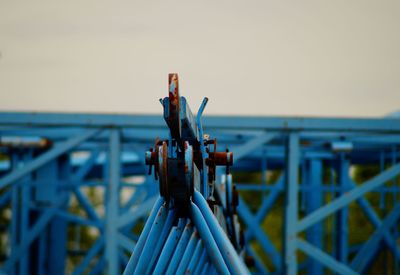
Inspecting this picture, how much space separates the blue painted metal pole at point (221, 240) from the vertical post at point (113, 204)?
5572mm

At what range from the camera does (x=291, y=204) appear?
10188 millimetres

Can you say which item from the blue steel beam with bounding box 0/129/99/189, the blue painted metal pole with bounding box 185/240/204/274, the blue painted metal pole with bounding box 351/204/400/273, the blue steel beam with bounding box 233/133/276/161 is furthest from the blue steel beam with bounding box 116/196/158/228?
the blue painted metal pole with bounding box 351/204/400/273

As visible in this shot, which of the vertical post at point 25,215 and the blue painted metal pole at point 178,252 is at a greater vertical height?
the blue painted metal pole at point 178,252

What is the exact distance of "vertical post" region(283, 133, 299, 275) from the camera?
998 centimetres

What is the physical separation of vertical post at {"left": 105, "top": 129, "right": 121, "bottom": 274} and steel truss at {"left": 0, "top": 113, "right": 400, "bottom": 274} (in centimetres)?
1

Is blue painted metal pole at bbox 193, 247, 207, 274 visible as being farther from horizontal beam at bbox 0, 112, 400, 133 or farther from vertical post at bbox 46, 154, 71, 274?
vertical post at bbox 46, 154, 71, 274

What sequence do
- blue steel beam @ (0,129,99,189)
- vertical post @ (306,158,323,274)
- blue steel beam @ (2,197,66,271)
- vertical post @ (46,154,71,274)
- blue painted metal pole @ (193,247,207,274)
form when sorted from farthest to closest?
1. vertical post @ (306,158,323,274)
2. vertical post @ (46,154,71,274)
3. blue steel beam @ (2,197,66,271)
4. blue steel beam @ (0,129,99,189)
5. blue painted metal pole @ (193,247,207,274)

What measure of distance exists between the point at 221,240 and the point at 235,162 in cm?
935

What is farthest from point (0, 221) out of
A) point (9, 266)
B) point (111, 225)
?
point (111, 225)

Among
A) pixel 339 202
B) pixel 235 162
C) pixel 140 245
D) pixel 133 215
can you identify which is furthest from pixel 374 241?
pixel 140 245

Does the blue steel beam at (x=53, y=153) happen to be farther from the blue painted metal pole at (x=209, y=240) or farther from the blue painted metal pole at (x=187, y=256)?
the blue painted metal pole at (x=209, y=240)

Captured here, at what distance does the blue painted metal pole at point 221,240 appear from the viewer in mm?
4500

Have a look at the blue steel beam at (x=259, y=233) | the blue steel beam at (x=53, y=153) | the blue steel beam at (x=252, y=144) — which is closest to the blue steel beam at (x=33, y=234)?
the blue steel beam at (x=259, y=233)

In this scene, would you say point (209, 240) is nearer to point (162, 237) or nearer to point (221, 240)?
point (221, 240)
